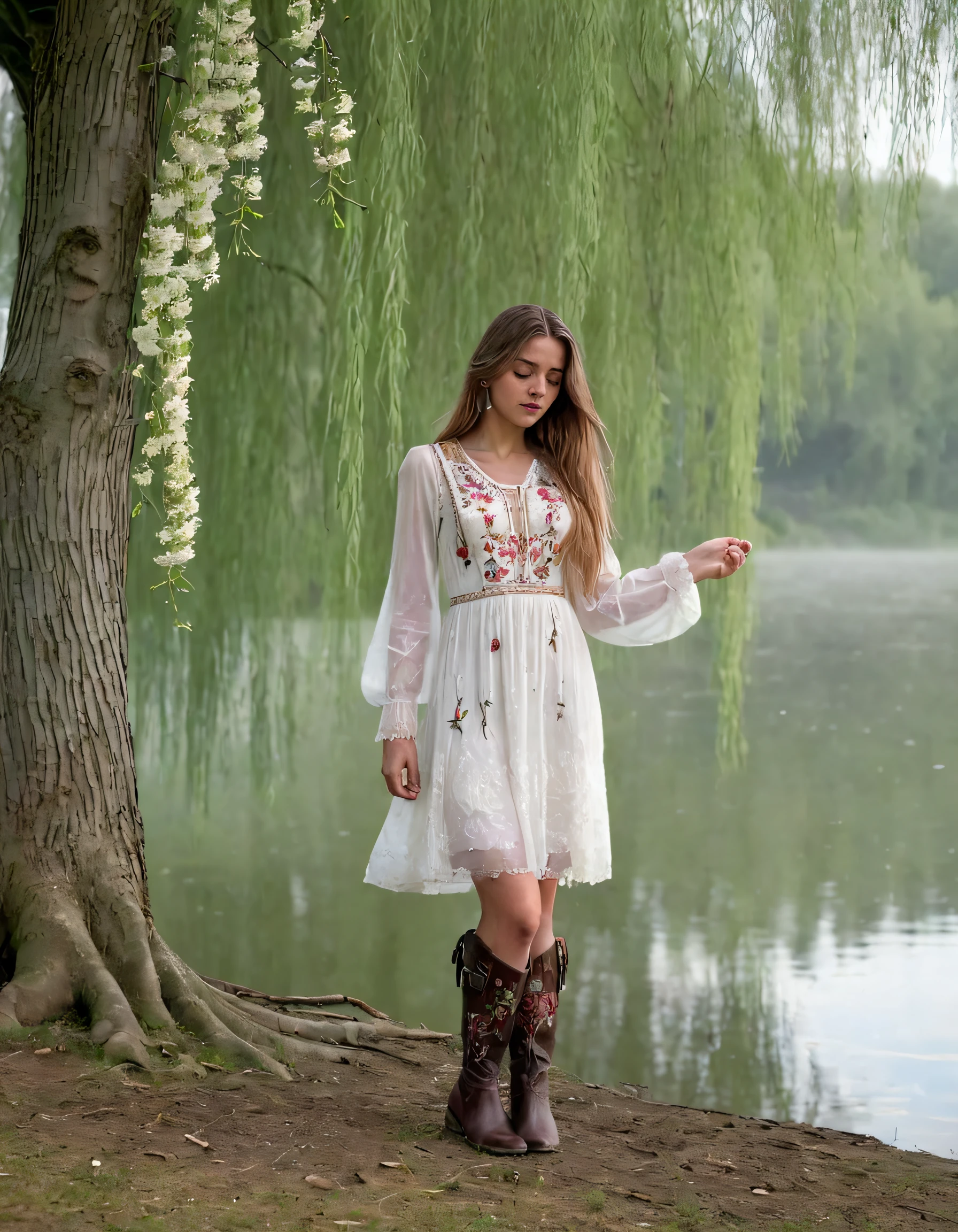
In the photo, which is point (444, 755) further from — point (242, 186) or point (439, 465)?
point (242, 186)

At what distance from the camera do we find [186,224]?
2500 millimetres

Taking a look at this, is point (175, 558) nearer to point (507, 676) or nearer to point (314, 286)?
point (507, 676)

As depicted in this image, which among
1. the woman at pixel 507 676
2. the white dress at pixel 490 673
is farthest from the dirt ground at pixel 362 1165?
the white dress at pixel 490 673

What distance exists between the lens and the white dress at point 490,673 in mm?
2104

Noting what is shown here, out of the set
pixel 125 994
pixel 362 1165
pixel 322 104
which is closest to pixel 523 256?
pixel 322 104

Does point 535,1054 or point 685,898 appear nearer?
point 535,1054

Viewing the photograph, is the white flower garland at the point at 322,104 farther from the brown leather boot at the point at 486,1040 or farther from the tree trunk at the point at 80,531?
the brown leather boot at the point at 486,1040

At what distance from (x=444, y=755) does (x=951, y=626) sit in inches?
317

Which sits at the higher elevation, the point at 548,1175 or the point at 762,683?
the point at 762,683

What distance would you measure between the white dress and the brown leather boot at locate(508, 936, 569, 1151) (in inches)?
7.1

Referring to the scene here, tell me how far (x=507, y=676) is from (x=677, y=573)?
0.35 metres

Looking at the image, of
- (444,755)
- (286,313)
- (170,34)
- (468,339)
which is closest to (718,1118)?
(444,755)

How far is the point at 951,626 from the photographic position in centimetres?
939

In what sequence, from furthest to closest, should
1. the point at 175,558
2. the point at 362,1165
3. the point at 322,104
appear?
the point at 322,104
the point at 175,558
the point at 362,1165
